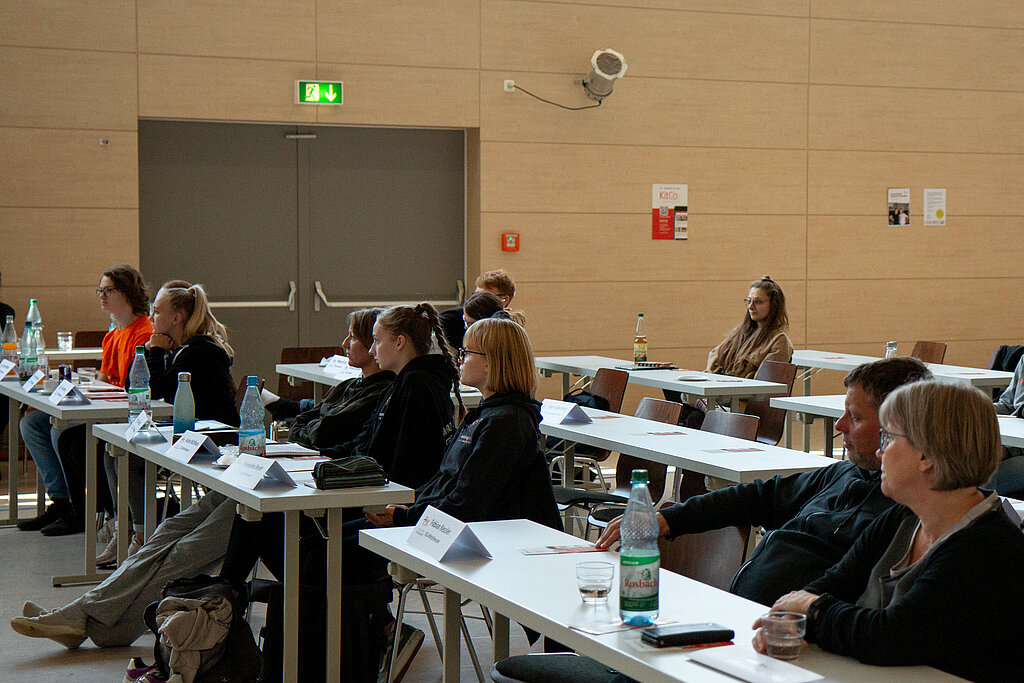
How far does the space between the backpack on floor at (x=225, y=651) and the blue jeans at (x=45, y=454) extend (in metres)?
2.92

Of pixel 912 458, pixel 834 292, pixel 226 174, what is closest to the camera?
pixel 912 458

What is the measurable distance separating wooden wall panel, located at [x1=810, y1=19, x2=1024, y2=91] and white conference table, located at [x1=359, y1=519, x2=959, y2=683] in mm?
7970

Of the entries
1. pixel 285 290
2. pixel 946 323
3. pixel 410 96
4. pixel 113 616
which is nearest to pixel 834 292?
pixel 946 323

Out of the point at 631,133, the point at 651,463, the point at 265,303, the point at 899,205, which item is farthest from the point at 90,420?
the point at 899,205

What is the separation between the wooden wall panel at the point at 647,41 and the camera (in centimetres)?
913

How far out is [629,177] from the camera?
9500 millimetres

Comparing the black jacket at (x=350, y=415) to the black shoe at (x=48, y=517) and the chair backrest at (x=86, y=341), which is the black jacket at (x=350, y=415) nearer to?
the black shoe at (x=48, y=517)

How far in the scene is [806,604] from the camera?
6.80 feet

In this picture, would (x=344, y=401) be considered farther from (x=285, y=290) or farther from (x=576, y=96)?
(x=576, y=96)

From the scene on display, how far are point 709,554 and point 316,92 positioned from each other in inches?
258

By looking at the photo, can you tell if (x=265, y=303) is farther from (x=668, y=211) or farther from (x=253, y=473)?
(x=253, y=473)

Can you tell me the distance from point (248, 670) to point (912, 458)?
7.37ft

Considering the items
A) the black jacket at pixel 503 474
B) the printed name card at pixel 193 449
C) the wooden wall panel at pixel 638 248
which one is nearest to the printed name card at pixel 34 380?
the printed name card at pixel 193 449

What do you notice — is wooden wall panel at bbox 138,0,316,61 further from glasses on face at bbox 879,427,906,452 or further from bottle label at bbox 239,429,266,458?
glasses on face at bbox 879,427,906,452
